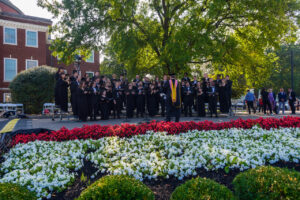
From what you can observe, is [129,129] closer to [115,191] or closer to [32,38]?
[115,191]

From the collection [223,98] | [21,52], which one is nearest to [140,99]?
[223,98]

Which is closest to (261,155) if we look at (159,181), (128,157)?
(159,181)

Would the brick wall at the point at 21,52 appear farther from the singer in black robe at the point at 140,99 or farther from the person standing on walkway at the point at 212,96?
the person standing on walkway at the point at 212,96

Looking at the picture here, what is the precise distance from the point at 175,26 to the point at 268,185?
52.3ft

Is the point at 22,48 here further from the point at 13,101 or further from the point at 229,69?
the point at 229,69

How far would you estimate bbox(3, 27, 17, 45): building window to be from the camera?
28.9m

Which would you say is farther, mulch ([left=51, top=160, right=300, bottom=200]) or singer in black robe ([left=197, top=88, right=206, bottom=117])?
singer in black robe ([left=197, top=88, right=206, bottom=117])

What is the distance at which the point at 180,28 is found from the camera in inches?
647

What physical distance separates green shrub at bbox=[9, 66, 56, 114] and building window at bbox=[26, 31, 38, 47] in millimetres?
10070

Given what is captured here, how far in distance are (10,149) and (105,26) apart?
13792mm

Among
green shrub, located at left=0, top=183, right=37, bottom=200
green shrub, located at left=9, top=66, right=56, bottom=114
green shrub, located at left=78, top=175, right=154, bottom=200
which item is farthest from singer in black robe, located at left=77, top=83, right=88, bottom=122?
green shrub, located at left=78, top=175, right=154, bottom=200

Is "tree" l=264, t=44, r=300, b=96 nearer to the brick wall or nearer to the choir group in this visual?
the choir group

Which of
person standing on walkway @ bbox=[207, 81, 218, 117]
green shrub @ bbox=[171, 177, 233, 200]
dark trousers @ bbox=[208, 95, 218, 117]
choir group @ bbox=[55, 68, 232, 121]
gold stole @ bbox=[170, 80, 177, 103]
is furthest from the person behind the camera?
dark trousers @ bbox=[208, 95, 218, 117]

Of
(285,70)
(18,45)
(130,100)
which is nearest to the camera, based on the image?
(130,100)
